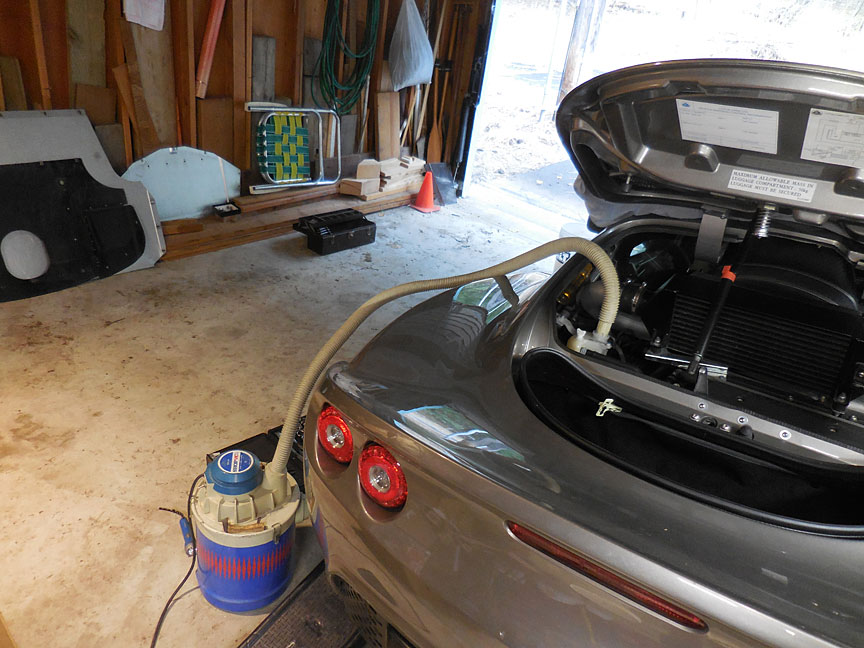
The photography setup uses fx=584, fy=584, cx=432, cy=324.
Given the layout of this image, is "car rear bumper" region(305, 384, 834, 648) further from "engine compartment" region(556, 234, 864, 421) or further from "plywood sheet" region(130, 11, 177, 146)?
"plywood sheet" region(130, 11, 177, 146)

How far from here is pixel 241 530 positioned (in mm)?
1419

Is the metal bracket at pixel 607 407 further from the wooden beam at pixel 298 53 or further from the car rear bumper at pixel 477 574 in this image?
the wooden beam at pixel 298 53

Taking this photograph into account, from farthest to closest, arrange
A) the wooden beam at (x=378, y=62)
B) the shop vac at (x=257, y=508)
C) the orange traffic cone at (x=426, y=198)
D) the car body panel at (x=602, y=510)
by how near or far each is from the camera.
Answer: the orange traffic cone at (x=426, y=198)
the wooden beam at (x=378, y=62)
the shop vac at (x=257, y=508)
the car body panel at (x=602, y=510)

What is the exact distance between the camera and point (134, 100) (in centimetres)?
346

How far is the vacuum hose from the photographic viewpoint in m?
1.33

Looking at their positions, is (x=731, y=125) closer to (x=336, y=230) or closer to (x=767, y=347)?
(x=767, y=347)

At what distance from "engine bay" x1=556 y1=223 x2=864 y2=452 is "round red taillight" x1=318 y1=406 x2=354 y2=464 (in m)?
0.59

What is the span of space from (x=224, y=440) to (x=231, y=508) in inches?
32.0

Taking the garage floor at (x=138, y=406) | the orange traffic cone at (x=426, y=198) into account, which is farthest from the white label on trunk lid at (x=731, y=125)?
the orange traffic cone at (x=426, y=198)

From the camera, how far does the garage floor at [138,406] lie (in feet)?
5.15

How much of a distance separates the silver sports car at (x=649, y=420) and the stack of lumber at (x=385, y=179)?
10.9 ft

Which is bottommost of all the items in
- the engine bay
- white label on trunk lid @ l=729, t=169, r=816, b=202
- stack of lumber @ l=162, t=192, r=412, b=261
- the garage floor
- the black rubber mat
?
the garage floor

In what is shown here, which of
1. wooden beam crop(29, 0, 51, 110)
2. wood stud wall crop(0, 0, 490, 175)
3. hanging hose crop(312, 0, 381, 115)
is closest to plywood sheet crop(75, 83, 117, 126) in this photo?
wood stud wall crop(0, 0, 490, 175)

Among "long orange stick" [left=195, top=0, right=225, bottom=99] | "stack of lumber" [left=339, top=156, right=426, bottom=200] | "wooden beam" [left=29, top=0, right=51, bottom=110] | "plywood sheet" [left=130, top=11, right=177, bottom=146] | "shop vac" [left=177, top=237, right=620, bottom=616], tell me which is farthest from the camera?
"stack of lumber" [left=339, top=156, right=426, bottom=200]
